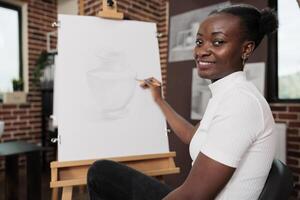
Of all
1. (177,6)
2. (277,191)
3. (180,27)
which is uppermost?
(177,6)

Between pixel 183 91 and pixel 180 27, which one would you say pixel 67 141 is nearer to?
pixel 183 91

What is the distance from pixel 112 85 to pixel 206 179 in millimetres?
836

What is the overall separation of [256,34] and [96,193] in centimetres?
88

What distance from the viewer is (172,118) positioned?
1.40 metres

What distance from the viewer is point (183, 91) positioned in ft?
8.52

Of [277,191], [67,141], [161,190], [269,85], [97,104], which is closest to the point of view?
[277,191]

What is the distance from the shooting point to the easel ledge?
124 centimetres

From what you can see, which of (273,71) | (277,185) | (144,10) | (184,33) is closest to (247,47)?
(277,185)

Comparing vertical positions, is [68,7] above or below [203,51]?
above

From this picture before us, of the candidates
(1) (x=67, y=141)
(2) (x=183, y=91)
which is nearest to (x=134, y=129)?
(1) (x=67, y=141)

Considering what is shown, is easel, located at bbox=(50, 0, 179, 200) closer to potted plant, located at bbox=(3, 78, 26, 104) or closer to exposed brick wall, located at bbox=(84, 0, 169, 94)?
exposed brick wall, located at bbox=(84, 0, 169, 94)

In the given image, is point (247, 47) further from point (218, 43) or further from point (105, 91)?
point (105, 91)

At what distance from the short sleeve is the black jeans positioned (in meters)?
0.48

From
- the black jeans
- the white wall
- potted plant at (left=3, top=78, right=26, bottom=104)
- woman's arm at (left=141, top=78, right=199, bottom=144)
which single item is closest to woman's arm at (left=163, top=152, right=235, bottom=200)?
the black jeans
